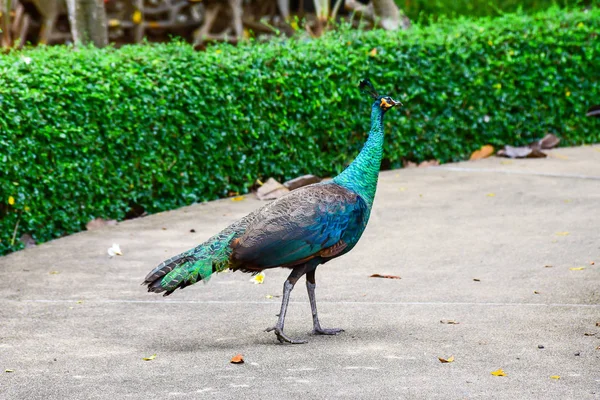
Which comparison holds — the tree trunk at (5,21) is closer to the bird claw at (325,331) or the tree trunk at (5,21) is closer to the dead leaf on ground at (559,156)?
the dead leaf on ground at (559,156)

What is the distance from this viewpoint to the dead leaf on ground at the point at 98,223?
884 cm

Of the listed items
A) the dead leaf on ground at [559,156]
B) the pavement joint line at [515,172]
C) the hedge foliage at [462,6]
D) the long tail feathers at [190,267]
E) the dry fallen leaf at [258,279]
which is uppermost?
the hedge foliage at [462,6]

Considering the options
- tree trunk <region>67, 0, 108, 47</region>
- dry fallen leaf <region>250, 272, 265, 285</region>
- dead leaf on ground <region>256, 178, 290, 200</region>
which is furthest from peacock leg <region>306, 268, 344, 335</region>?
tree trunk <region>67, 0, 108, 47</region>

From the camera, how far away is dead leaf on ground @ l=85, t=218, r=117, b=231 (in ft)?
29.0

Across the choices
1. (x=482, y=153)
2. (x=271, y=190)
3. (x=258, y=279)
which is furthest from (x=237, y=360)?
(x=482, y=153)

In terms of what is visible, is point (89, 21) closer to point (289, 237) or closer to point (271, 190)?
point (271, 190)

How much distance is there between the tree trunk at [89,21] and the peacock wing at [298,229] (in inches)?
225

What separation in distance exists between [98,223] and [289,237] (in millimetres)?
3650

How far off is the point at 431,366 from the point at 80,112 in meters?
4.39

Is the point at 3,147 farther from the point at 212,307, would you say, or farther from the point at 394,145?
the point at 394,145

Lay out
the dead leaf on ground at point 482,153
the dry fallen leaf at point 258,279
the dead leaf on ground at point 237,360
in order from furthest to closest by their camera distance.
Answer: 1. the dead leaf on ground at point 482,153
2. the dry fallen leaf at point 258,279
3. the dead leaf on ground at point 237,360

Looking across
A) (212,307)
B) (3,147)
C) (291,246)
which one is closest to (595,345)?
(291,246)

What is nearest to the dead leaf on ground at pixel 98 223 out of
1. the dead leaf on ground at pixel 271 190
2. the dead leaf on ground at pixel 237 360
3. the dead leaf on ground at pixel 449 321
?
the dead leaf on ground at pixel 271 190

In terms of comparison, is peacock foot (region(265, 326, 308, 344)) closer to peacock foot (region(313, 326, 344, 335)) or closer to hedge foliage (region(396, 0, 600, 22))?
peacock foot (region(313, 326, 344, 335))
